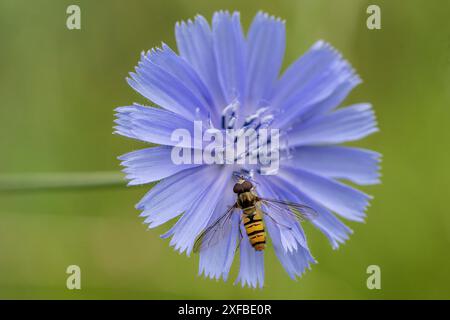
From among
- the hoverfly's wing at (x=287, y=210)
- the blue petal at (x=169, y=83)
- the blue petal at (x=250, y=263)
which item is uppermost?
the blue petal at (x=169, y=83)

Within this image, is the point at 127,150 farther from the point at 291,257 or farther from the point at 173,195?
the point at 291,257

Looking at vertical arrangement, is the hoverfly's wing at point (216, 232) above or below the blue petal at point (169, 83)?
below

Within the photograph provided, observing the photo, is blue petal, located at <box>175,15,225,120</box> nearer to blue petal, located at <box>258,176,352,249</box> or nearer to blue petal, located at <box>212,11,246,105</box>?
blue petal, located at <box>212,11,246,105</box>

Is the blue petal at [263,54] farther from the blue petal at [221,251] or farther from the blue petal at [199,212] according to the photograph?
the blue petal at [221,251]

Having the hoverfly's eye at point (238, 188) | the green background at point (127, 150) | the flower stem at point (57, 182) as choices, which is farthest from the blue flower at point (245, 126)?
the green background at point (127, 150)

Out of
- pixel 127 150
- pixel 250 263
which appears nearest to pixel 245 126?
pixel 250 263

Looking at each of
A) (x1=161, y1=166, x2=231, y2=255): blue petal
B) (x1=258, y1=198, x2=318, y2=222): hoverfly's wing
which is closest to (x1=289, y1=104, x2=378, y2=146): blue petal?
(x1=258, y1=198, x2=318, y2=222): hoverfly's wing
